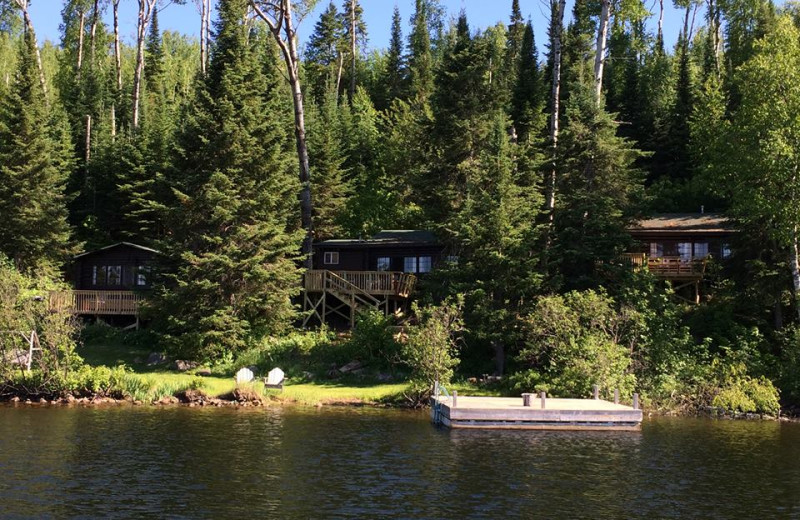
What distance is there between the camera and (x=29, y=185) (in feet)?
168

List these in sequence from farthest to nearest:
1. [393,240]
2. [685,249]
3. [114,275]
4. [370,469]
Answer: [114,275] → [393,240] → [685,249] → [370,469]

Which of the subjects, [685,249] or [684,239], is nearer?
[684,239]

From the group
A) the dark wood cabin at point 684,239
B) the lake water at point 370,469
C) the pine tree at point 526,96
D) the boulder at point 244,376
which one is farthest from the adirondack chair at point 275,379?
the pine tree at point 526,96

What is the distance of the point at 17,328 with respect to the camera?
35875mm

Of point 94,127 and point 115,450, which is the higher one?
point 94,127

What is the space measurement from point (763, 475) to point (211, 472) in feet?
52.6

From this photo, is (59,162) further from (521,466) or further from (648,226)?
(521,466)

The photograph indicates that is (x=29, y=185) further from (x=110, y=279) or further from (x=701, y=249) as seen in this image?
(x=701, y=249)

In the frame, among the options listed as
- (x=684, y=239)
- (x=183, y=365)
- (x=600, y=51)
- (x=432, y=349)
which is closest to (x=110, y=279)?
(x=183, y=365)

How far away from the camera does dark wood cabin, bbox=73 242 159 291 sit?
52000mm

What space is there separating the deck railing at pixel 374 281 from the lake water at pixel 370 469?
574 inches

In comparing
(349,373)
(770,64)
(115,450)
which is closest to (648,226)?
(770,64)

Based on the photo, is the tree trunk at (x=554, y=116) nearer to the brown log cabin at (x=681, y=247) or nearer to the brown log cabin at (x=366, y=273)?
the brown log cabin at (x=681, y=247)

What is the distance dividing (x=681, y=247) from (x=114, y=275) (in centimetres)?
3752
